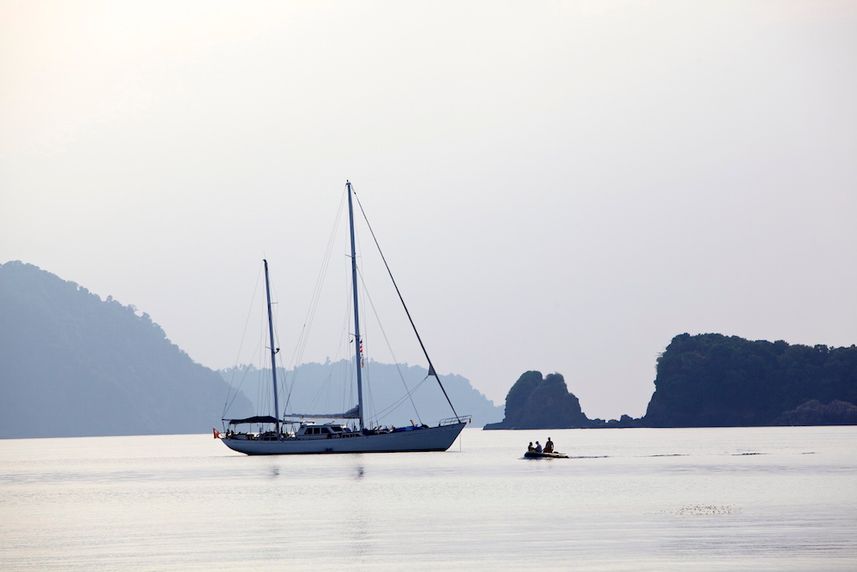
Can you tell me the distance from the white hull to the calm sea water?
18441 millimetres

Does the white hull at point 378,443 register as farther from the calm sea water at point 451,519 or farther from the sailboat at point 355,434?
the calm sea water at point 451,519

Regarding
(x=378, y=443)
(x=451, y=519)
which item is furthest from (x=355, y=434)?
(x=451, y=519)

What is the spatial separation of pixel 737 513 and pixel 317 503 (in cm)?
2534

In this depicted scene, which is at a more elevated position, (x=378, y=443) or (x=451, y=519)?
(x=378, y=443)

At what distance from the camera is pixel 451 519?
6575cm

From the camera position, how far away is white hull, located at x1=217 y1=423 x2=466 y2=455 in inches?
5433

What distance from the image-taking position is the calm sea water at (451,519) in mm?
48844

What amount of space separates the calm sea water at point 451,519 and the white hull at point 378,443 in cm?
1844

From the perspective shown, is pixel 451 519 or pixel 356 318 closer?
pixel 451 519

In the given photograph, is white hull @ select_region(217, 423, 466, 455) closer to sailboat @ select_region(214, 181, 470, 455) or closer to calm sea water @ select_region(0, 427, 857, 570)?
sailboat @ select_region(214, 181, 470, 455)

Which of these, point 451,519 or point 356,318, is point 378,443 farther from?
point 451,519

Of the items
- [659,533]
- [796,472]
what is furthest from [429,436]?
[659,533]

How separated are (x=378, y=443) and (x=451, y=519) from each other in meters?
→ 72.5

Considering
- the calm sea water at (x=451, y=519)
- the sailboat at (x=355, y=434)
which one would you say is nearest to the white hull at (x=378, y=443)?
the sailboat at (x=355, y=434)
